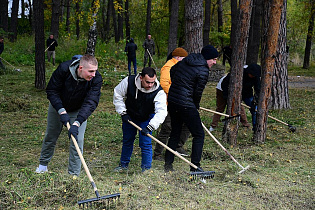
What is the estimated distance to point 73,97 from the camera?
471 centimetres

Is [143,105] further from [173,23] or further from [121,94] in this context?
[173,23]

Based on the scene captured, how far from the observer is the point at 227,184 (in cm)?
475

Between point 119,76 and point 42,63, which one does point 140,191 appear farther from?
point 119,76

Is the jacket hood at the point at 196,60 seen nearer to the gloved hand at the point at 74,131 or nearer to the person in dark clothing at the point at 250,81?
the gloved hand at the point at 74,131

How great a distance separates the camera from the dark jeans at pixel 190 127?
5098mm

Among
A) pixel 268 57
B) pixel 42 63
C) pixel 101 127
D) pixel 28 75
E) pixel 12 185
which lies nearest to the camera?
pixel 12 185

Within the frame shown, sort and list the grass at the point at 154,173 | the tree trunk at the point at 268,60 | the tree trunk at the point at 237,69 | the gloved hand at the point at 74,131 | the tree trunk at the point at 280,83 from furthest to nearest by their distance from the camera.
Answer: the tree trunk at the point at 280,83 → the tree trunk at the point at 268,60 → the tree trunk at the point at 237,69 → the gloved hand at the point at 74,131 → the grass at the point at 154,173

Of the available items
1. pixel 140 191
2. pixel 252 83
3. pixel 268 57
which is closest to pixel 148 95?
pixel 140 191

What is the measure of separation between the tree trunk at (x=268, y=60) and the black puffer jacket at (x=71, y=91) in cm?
351

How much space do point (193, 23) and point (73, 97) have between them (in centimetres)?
503

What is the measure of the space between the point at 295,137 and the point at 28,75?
11398 millimetres

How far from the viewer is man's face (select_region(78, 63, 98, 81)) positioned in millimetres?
4422

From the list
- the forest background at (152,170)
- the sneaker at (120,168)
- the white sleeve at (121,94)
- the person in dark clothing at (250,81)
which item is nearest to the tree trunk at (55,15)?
the forest background at (152,170)

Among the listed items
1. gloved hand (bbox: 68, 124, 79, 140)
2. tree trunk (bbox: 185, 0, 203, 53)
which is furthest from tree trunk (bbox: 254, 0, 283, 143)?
gloved hand (bbox: 68, 124, 79, 140)
